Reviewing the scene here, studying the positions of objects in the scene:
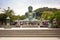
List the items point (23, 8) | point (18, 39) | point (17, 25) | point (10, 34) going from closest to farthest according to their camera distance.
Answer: point (18, 39) < point (10, 34) < point (17, 25) < point (23, 8)

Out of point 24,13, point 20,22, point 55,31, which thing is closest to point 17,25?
point 20,22

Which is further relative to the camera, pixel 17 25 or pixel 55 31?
pixel 17 25

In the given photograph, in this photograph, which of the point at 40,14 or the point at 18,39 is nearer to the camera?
the point at 18,39

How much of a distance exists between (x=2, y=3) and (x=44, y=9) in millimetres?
3268

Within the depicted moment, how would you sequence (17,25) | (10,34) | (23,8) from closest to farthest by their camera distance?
(10,34) < (17,25) < (23,8)

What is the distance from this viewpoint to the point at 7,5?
1341 centimetres

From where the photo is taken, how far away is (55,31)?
10.5 metres

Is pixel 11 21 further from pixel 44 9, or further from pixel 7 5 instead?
pixel 44 9

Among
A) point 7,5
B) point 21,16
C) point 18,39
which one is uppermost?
point 7,5

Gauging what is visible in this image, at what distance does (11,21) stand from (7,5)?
1.34m

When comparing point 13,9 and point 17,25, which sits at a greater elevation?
point 13,9

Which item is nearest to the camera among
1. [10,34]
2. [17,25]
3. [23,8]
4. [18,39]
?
[18,39]

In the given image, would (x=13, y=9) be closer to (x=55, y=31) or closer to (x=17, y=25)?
(x=17, y=25)

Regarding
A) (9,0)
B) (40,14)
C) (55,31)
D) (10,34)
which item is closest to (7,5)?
(9,0)
